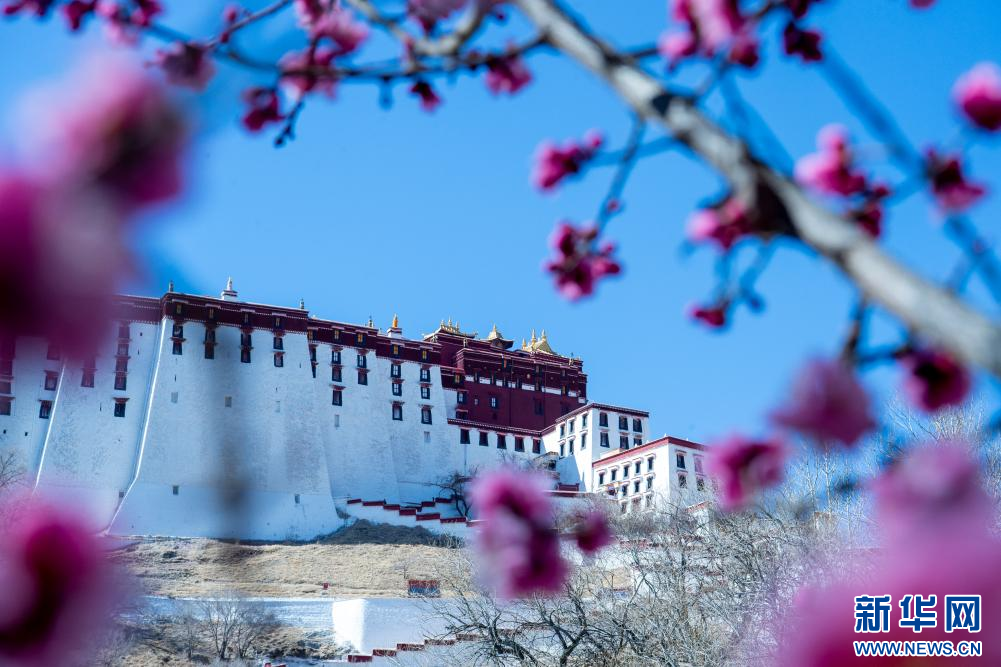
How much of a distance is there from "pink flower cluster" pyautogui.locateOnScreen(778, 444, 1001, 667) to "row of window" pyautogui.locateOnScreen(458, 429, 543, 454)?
4317 cm

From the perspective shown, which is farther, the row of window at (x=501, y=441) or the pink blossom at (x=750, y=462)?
the row of window at (x=501, y=441)

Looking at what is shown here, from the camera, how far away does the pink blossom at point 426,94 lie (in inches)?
81.0

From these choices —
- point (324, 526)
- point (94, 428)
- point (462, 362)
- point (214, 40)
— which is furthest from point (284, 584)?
point (214, 40)

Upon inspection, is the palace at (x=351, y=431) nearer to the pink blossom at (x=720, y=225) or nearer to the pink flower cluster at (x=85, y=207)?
the pink blossom at (x=720, y=225)

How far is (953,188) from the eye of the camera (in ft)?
4.50

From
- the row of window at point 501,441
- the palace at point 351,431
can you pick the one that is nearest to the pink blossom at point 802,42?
the palace at point 351,431

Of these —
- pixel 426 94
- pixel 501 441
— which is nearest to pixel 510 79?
pixel 426 94

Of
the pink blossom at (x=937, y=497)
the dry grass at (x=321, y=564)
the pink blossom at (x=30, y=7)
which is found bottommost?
the dry grass at (x=321, y=564)

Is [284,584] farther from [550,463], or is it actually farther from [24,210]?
[24,210]

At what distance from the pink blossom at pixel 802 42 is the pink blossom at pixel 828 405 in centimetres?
118

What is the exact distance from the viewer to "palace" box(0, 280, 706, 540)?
33562mm

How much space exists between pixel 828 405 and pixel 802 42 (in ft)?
4.06

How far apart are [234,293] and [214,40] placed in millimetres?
31119

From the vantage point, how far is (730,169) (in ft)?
3.03
